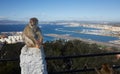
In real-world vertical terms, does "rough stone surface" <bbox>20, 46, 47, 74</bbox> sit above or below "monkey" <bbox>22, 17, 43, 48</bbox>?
below

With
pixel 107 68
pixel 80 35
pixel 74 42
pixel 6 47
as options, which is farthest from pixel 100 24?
pixel 107 68

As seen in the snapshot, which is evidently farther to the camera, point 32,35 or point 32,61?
point 32,35

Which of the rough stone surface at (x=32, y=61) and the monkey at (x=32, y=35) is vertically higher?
the monkey at (x=32, y=35)

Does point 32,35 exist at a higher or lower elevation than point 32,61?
higher
